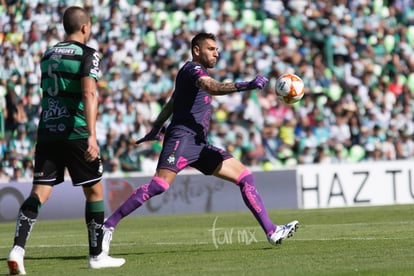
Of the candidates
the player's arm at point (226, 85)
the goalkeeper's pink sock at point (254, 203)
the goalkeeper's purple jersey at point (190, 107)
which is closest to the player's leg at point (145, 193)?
the goalkeeper's purple jersey at point (190, 107)

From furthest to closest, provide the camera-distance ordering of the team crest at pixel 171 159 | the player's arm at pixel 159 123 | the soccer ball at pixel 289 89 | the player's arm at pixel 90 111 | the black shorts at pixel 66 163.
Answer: the player's arm at pixel 159 123, the soccer ball at pixel 289 89, the team crest at pixel 171 159, the black shorts at pixel 66 163, the player's arm at pixel 90 111

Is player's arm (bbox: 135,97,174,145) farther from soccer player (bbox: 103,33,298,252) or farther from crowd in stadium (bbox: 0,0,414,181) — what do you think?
crowd in stadium (bbox: 0,0,414,181)

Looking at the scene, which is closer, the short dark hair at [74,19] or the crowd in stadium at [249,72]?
the short dark hair at [74,19]

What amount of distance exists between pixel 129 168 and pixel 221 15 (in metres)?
5.55

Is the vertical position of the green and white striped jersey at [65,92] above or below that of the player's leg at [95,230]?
above

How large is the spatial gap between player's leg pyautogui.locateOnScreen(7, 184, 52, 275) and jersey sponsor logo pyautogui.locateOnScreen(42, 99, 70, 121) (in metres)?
0.66

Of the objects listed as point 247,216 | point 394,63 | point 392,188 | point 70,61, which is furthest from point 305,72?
point 70,61

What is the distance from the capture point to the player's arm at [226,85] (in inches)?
414

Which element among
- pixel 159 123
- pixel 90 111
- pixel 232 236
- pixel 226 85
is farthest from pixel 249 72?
pixel 90 111

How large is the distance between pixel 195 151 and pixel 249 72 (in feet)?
45.1

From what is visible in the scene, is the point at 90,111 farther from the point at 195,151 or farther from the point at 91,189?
the point at 195,151

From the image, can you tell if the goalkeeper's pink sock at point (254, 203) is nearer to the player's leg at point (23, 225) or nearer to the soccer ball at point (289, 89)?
the soccer ball at point (289, 89)

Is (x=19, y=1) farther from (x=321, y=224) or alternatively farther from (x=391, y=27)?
(x=321, y=224)

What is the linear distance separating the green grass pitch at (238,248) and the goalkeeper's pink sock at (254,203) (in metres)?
0.26
